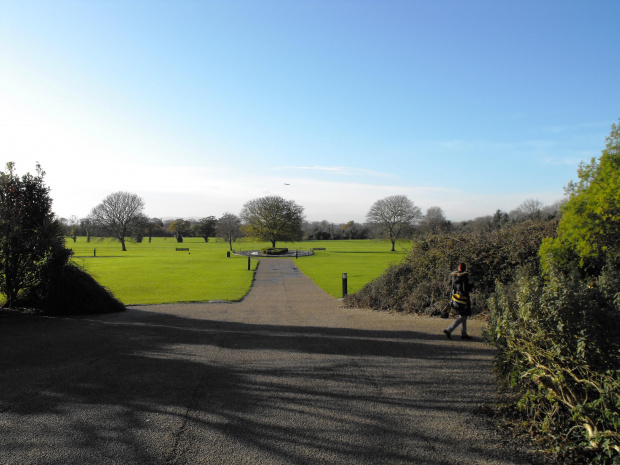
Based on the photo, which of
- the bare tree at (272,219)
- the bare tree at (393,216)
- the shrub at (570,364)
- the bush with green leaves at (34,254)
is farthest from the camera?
the bare tree at (393,216)

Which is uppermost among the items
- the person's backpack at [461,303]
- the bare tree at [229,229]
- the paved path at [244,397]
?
the bare tree at [229,229]

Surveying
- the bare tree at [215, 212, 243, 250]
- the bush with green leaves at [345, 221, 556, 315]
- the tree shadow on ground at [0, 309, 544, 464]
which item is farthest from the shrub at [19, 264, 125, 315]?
the bare tree at [215, 212, 243, 250]

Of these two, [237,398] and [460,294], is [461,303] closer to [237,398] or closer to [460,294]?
[460,294]

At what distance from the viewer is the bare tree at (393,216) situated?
251 ft

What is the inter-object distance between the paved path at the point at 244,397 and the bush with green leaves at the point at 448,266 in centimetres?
326

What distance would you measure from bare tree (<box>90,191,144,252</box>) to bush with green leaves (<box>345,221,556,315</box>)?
7566cm

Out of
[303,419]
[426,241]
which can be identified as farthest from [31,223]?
[426,241]

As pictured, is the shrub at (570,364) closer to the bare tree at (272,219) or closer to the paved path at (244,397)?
the paved path at (244,397)

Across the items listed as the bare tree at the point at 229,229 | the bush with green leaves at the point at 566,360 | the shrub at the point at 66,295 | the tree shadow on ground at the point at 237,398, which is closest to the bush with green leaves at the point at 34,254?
the shrub at the point at 66,295

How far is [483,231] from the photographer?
1320cm

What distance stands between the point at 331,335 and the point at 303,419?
447 centimetres

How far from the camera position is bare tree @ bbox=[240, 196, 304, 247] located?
6806cm

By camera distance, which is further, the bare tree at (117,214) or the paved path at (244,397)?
the bare tree at (117,214)

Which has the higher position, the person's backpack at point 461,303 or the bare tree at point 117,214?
the bare tree at point 117,214
